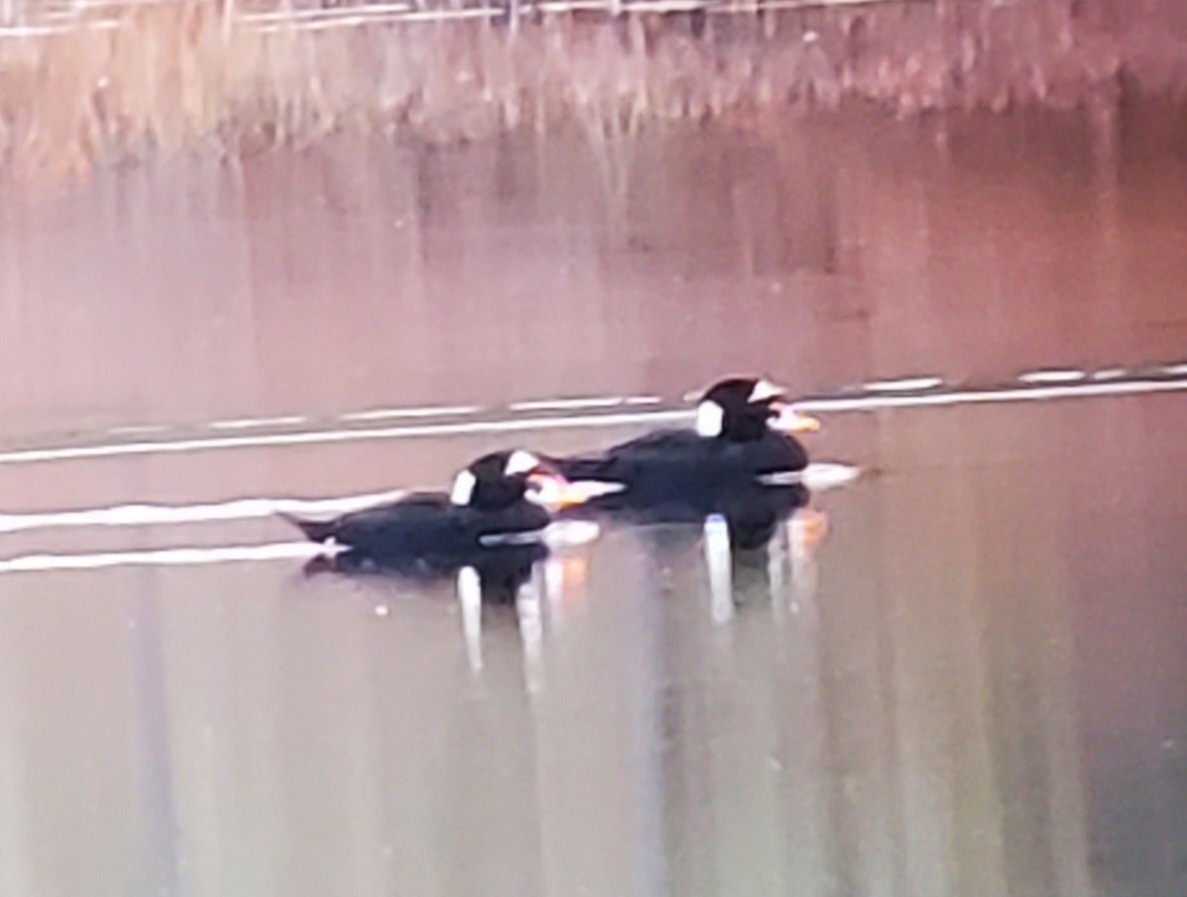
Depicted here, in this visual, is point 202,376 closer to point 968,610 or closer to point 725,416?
point 725,416

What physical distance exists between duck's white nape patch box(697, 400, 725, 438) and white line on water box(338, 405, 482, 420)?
0.14 metres

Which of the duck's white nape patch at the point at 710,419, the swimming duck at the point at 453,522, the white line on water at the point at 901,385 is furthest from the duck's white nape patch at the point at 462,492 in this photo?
the white line on water at the point at 901,385

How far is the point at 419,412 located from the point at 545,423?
80 millimetres

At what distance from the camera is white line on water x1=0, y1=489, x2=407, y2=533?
42.3 inches

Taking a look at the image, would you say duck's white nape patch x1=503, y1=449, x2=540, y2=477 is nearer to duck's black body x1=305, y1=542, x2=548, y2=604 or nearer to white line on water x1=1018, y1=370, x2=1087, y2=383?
duck's black body x1=305, y1=542, x2=548, y2=604

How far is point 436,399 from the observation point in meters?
1.08

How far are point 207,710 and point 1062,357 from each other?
23.0 inches

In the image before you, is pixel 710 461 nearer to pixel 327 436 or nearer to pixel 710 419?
pixel 710 419

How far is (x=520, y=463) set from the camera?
1.08 meters

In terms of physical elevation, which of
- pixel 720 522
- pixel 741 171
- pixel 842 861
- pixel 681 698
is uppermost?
pixel 741 171

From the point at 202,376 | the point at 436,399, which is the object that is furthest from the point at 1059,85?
the point at 202,376

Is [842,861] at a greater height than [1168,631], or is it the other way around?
[1168,631]

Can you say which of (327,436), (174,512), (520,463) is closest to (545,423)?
(520,463)

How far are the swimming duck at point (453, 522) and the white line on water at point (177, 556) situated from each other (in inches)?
0.7
